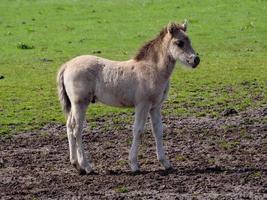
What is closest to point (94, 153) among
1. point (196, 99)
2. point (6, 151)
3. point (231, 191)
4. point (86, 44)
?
point (6, 151)

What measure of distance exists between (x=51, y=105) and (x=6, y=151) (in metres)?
4.10

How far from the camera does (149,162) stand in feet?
44.4

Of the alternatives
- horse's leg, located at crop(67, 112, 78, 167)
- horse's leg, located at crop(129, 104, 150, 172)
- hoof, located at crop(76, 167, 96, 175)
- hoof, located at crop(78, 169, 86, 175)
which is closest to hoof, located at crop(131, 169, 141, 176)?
horse's leg, located at crop(129, 104, 150, 172)

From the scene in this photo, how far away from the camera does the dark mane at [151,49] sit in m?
13.3

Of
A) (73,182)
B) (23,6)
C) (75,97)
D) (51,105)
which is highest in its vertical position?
(75,97)

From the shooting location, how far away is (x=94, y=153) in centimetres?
1431

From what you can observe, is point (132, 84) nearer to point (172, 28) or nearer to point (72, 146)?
point (172, 28)

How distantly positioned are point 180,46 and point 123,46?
15.2 metres

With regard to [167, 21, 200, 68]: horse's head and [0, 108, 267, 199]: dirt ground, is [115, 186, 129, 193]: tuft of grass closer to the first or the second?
[0, 108, 267, 199]: dirt ground

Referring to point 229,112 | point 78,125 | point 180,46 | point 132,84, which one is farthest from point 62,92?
point 229,112

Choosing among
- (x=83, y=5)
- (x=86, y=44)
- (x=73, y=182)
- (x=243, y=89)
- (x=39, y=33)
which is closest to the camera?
(x=73, y=182)

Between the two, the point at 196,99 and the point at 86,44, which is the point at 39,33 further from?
the point at 196,99

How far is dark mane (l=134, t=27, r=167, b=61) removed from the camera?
13305mm

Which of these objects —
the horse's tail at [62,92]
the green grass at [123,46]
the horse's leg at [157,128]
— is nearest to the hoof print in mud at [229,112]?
the green grass at [123,46]
